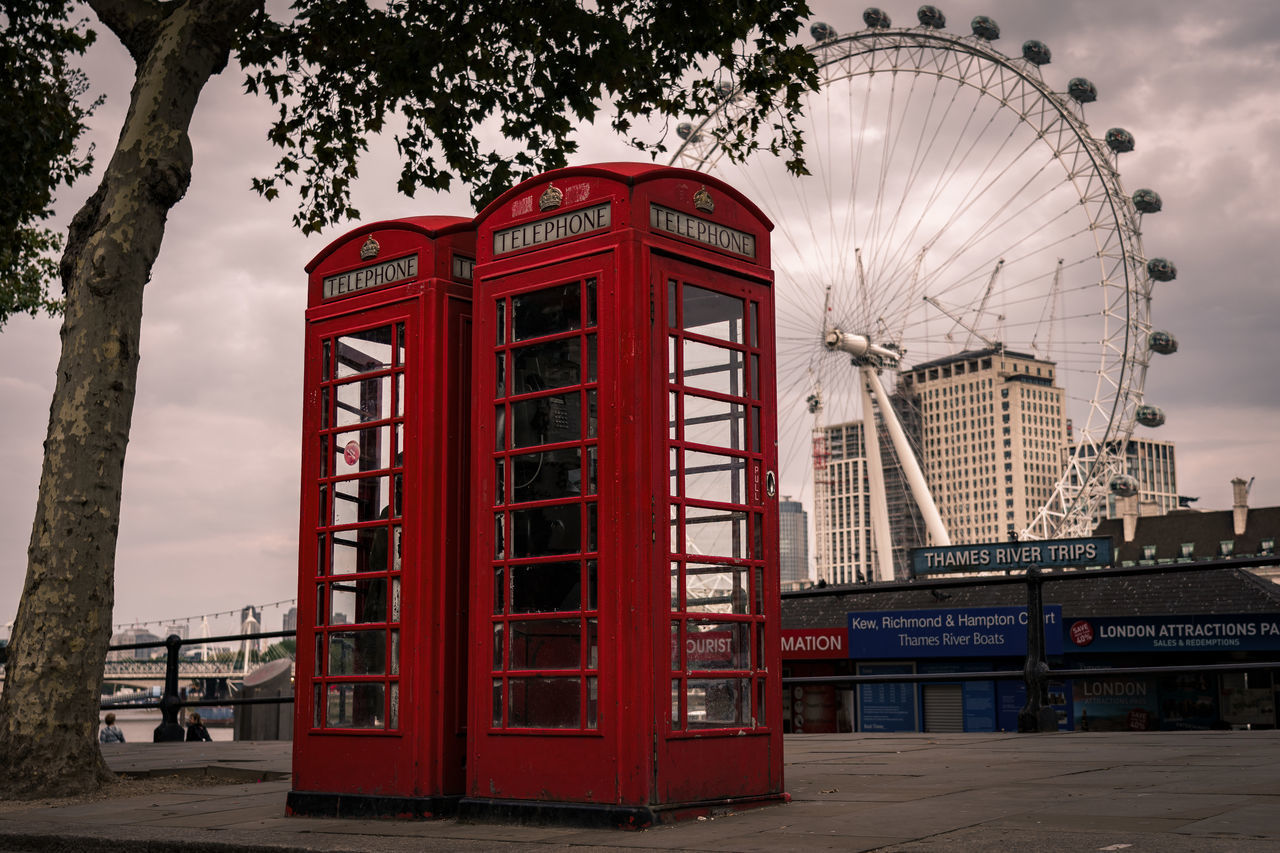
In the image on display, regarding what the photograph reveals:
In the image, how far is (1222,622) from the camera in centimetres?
3061

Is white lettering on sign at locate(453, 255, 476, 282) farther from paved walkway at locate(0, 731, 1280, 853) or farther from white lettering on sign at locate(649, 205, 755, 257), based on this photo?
paved walkway at locate(0, 731, 1280, 853)

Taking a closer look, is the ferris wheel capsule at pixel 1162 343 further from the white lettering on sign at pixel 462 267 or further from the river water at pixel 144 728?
the river water at pixel 144 728

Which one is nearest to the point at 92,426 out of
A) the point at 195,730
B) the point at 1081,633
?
the point at 195,730

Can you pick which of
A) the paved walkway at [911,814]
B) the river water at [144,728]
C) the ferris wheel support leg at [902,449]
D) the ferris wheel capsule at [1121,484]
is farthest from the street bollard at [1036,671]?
the river water at [144,728]

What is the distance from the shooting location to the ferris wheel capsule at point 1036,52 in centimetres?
4525

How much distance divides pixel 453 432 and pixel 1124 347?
48632 mm

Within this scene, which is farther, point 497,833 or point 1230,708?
point 1230,708

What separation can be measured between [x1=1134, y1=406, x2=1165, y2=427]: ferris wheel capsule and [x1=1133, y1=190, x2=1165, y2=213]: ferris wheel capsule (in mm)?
7810

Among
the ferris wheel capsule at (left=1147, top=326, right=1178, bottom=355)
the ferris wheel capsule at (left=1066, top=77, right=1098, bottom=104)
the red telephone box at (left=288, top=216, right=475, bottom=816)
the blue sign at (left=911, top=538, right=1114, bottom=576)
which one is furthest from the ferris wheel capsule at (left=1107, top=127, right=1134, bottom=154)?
the red telephone box at (left=288, top=216, right=475, bottom=816)

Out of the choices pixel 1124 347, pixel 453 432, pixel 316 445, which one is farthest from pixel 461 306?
pixel 1124 347

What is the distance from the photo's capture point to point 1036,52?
149 feet

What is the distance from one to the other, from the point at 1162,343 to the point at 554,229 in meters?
49.0

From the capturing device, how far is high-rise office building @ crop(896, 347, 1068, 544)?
418ft

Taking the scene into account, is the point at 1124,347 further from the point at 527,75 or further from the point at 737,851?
the point at 737,851
